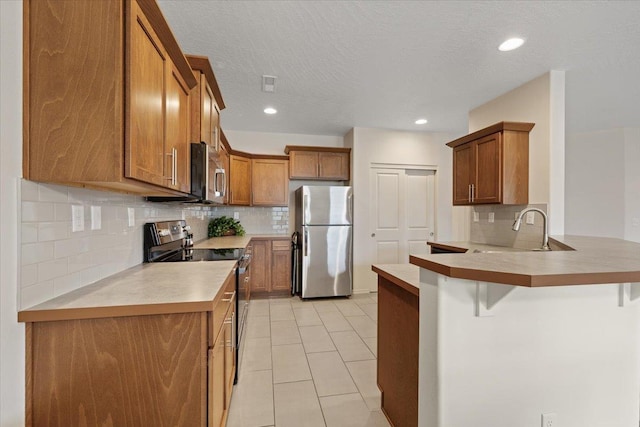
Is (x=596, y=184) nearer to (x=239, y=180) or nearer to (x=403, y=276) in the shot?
(x=403, y=276)

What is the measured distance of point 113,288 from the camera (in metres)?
1.33

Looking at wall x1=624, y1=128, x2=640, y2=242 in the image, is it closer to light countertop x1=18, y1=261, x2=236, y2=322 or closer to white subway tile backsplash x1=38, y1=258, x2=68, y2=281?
light countertop x1=18, y1=261, x2=236, y2=322

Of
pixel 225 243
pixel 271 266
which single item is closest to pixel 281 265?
pixel 271 266

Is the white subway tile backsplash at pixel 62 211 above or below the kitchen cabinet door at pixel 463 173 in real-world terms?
below

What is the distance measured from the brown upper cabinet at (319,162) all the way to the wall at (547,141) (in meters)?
2.42

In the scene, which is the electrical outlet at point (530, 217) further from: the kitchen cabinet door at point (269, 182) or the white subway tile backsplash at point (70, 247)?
the white subway tile backsplash at point (70, 247)

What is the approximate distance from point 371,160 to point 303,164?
1.07 metres

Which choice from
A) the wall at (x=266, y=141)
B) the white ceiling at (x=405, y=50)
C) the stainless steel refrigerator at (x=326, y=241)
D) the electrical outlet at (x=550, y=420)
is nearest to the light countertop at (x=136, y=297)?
the electrical outlet at (x=550, y=420)

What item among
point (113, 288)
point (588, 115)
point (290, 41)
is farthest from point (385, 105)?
point (113, 288)

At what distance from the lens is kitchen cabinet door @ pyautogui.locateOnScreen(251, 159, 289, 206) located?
182 inches

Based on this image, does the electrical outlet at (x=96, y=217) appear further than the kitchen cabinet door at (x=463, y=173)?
No

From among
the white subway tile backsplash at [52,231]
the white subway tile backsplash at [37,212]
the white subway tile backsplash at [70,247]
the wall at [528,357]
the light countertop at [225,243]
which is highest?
the white subway tile backsplash at [37,212]

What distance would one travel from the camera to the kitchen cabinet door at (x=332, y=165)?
4.67 metres

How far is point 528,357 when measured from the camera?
1.28 metres
